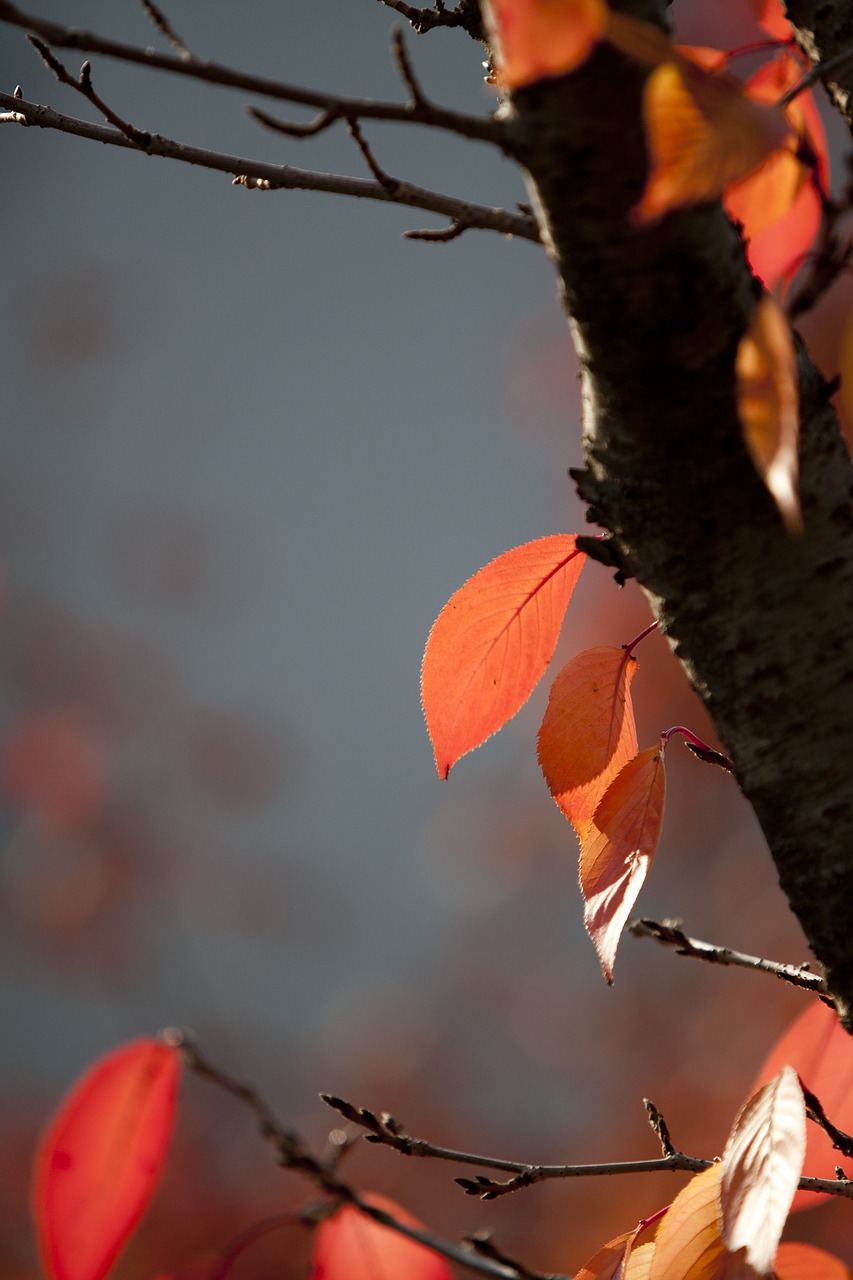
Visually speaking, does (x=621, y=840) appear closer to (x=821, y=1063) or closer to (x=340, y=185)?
(x=821, y=1063)

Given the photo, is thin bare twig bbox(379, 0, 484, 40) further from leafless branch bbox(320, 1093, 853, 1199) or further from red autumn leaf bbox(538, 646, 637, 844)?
leafless branch bbox(320, 1093, 853, 1199)

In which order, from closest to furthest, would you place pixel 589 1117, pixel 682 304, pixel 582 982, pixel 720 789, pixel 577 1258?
pixel 682 304
pixel 577 1258
pixel 720 789
pixel 589 1117
pixel 582 982

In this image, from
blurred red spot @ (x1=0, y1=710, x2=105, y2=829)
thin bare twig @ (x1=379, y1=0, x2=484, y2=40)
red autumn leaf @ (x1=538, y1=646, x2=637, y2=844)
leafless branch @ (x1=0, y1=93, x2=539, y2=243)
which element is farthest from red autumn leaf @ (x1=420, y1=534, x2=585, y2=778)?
blurred red spot @ (x1=0, y1=710, x2=105, y2=829)

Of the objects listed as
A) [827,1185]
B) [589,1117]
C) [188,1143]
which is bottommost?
[589,1117]

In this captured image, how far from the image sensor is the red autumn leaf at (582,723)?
0.43m

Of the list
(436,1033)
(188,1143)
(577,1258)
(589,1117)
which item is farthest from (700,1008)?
(188,1143)

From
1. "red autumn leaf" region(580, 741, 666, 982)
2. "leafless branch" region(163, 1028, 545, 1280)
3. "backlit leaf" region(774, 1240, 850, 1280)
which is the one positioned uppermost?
"red autumn leaf" region(580, 741, 666, 982)

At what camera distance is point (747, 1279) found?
0.35 meters

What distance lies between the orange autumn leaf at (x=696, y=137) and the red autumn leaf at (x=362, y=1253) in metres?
0.48

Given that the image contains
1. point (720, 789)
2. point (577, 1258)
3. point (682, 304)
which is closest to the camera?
point (682, 304)

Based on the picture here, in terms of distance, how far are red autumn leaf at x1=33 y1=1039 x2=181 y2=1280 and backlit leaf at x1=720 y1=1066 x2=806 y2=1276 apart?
263mm

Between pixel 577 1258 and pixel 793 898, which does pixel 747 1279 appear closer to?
pixel 793 898

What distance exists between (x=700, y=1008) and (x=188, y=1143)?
1.37m

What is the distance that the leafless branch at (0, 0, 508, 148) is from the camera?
243 millimetres
